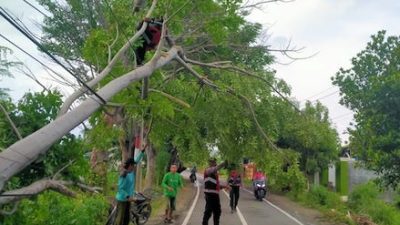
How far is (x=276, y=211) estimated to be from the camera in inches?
779

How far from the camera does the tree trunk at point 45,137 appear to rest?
18.2 ft

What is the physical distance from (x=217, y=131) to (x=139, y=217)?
3.54 meters

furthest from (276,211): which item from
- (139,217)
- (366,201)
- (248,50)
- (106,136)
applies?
(106,136)

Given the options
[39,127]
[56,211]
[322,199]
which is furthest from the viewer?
[322,199]

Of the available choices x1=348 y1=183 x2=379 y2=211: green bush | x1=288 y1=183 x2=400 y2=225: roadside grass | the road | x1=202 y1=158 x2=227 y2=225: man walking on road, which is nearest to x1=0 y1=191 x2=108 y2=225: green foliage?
x1=202 y1=158 x2=227 y2=225: man walking on road

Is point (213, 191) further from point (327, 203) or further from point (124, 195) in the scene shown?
point (327, 203)

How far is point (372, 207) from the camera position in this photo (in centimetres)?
1797

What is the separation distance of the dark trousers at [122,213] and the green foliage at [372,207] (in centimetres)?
844

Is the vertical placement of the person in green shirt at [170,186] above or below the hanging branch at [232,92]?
below

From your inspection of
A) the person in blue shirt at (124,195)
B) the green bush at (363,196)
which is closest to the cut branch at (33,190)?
the person in blue shirt at (124,195)

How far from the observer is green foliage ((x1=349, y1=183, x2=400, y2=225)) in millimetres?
16562

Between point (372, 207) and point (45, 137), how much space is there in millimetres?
14506

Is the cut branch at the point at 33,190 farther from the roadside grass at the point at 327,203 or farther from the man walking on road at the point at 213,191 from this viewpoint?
the roadside grass at the point at 327,203

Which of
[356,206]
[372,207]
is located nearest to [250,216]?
[372,207]
